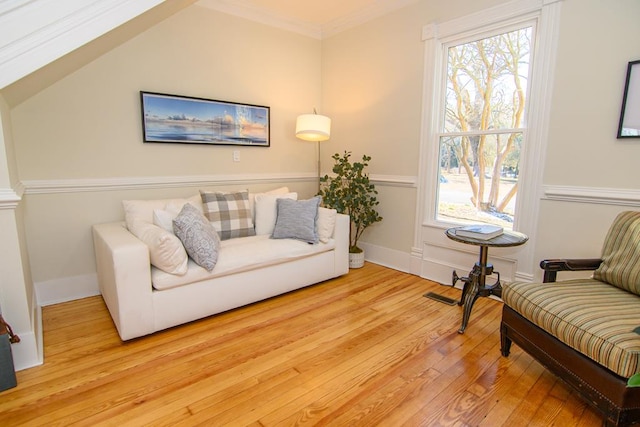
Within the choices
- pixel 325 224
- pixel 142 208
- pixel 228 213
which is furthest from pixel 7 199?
pixel 325 224

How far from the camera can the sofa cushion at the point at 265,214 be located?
3.17 meters

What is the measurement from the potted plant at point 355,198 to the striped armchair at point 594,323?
5.86 feet

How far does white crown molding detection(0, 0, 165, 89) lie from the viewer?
63.2 inches

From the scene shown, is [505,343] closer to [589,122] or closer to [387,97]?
[589,122]

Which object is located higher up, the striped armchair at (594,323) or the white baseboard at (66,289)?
the striped armchair at (594,323)

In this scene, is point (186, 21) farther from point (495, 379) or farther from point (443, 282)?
point (495, 379)

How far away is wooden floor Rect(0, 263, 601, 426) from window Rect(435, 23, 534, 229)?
0.99m

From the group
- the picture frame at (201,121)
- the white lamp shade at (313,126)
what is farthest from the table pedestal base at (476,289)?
the picture frame at (201,121)

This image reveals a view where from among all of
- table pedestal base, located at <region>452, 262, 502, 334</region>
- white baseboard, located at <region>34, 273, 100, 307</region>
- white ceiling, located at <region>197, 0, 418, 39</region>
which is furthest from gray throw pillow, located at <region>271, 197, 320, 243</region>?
white ceiling, located at <region>197, 0, 418, 39</region>

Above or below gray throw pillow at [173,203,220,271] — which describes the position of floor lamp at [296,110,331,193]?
above

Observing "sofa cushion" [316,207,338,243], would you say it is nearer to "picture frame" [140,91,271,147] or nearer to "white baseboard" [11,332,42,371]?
"picture frame" [140,91,271,147]

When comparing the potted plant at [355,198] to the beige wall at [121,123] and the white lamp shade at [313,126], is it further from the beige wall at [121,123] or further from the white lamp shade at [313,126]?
the beige wall at [121,123]

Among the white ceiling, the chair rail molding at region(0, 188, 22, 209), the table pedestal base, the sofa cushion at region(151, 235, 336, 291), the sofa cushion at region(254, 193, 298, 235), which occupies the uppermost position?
the white ceiling

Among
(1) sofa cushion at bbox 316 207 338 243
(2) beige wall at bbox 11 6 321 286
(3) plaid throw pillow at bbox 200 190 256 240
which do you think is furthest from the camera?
(1) sofa cushion at bbox 316 207 338 243
